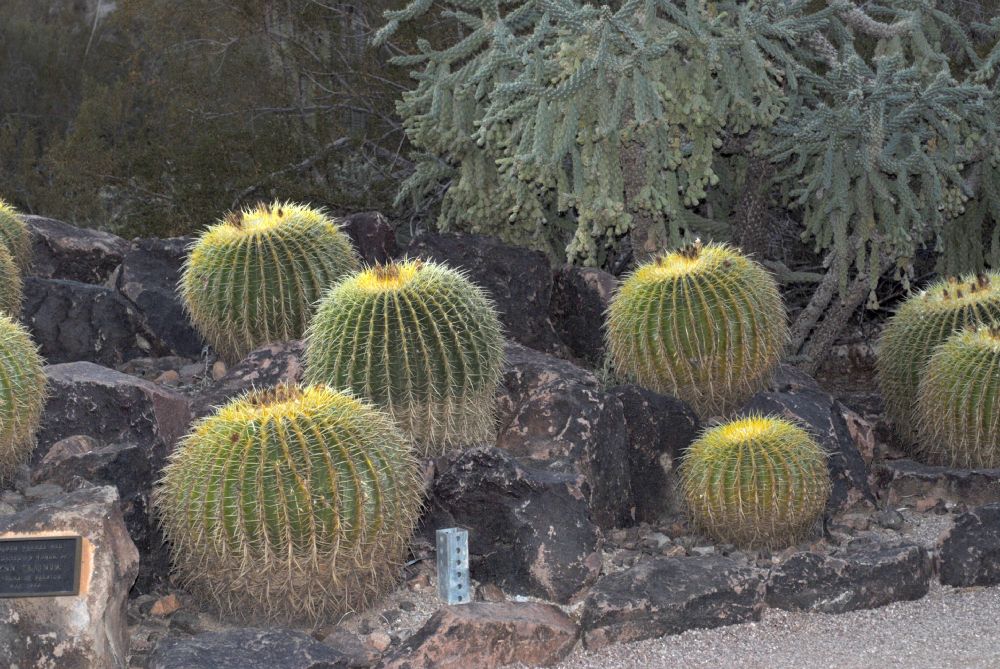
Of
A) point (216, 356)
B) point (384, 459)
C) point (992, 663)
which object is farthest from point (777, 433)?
point (216, 356)

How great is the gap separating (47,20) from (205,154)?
17.2 m

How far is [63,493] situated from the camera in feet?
15.1

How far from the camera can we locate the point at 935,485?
5785 millimetres

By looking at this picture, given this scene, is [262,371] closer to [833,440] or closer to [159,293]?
[159,293]

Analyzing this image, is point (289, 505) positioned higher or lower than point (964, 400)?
Answer: lower

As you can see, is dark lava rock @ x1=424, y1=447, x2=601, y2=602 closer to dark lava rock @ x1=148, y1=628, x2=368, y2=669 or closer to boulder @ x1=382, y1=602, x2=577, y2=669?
boulder @ x1=382, y1=602, x2=577, y2=669

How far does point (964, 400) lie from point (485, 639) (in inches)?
108

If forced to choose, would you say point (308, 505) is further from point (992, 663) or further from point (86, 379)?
point (992, 663)

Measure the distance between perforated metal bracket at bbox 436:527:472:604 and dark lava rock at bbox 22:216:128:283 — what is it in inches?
161

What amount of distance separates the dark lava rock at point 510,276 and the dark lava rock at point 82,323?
1670 mm

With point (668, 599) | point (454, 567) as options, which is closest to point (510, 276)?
point (454, 567)

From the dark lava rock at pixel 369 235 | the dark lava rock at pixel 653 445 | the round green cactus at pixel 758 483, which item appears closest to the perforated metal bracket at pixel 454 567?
the round green cactus at pixel 758 483

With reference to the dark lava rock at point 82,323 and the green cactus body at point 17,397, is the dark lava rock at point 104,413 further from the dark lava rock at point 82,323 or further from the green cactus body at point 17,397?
the dark lava rock at point 82,323

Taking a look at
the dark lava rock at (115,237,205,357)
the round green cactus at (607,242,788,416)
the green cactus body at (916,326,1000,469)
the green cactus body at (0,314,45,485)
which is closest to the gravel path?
the green cactus body at (916,326,1000,469)
